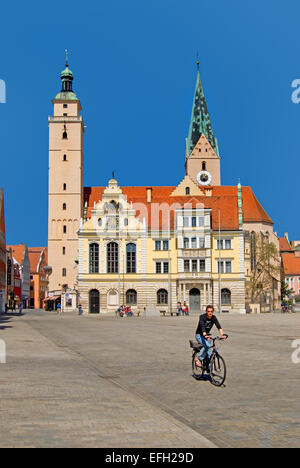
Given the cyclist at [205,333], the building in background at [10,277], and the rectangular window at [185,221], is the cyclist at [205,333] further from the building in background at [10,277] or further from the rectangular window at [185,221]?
the building in background at [10,277]

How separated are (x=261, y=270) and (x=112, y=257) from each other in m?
20.1

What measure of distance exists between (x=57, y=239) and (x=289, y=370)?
2912 inches

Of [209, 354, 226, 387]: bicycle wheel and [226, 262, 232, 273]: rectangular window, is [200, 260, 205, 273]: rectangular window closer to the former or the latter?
[226, 262, 232, 273]: rectangular window

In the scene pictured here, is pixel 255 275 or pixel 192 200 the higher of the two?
pixel 192 200

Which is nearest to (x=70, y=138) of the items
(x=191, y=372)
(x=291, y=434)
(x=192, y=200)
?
(x=192, y=200)

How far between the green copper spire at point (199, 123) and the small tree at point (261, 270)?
26579 mm

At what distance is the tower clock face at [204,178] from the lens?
323 feet

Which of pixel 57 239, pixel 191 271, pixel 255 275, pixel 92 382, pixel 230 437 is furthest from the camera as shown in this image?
pixel 57 239

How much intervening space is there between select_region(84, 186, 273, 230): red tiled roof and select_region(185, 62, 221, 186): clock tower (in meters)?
12.0

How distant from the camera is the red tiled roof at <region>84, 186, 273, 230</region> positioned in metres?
72.4

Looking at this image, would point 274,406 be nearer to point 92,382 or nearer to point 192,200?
point 92,382

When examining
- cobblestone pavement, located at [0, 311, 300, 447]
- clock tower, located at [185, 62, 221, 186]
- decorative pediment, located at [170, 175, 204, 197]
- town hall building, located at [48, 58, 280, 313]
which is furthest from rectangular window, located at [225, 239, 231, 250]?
cobblestone pavement, located at [0, 311, 300, 447]

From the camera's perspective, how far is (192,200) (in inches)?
2901

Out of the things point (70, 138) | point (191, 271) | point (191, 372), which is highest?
point (70, 138)
